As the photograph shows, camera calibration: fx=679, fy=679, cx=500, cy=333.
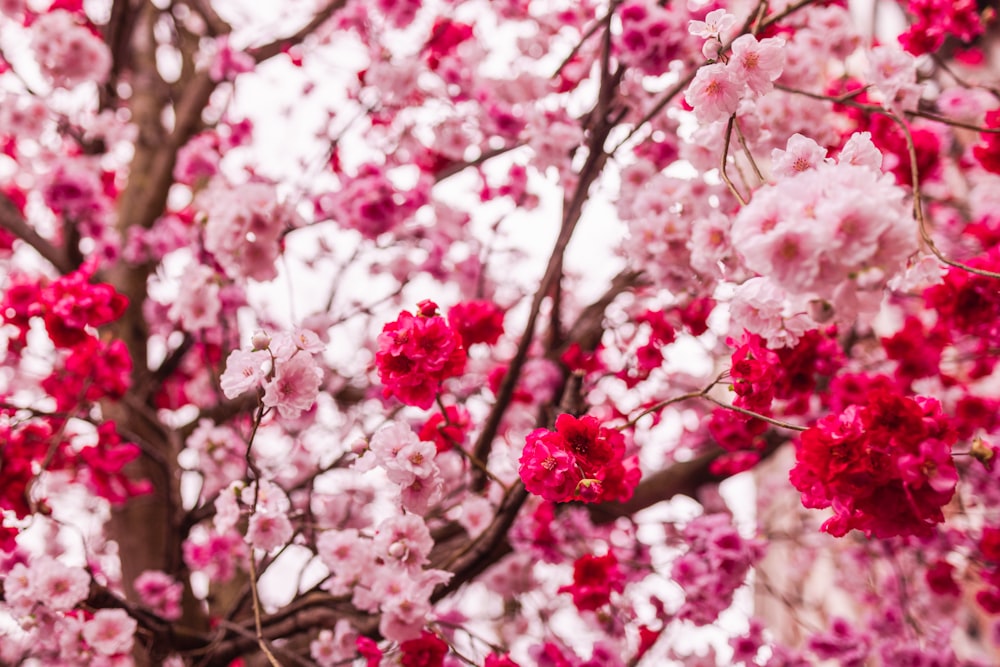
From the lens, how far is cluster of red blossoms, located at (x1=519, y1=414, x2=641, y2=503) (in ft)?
4.55

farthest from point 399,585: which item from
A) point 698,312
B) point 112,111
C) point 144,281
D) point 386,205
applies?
point 112,111

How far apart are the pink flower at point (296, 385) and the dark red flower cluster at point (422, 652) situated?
0.78 metres

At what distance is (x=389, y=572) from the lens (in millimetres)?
1901

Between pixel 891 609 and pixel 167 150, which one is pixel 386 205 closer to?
pixel 167 150

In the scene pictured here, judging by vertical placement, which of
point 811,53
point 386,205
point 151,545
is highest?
point 386,205

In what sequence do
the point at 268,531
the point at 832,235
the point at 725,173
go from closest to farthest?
1. the point at 832,235
2. the point at 725,173
3. the point at 268,531

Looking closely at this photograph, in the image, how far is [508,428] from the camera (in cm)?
381

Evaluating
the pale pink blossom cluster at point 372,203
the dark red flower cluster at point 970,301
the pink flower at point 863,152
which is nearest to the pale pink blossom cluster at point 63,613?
the pale pink blossom cluster at point 372,203

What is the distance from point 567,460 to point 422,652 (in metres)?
0.84

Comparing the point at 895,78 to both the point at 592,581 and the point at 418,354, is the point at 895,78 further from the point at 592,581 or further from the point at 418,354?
the point at 592,581

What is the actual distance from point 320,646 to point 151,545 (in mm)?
1708

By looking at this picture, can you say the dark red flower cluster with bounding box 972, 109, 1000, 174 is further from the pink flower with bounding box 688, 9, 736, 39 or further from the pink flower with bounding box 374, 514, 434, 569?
the pink flower with bounding box 374, 514, 434, 569

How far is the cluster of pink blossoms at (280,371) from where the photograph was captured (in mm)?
1461

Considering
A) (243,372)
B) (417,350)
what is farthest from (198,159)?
(417,350)
